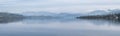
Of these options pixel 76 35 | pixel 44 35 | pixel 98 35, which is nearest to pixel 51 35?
pixel 44 35

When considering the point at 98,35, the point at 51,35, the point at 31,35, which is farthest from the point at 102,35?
the point at 31,35

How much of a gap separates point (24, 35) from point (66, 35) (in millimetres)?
5045

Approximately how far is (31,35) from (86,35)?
21.6 ft

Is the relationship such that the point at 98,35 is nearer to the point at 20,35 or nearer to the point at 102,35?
the point at 102,35

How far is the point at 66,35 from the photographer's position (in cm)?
3297

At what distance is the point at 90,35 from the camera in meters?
32.5

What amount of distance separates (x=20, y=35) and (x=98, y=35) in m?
9.29

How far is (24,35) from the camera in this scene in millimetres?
32875

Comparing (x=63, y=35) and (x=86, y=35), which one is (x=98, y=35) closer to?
(x=86, y=35)

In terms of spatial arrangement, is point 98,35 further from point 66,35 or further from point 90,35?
point 66,35

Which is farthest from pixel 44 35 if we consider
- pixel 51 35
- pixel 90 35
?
pixel 90 35

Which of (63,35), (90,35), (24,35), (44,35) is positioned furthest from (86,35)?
(24,35)

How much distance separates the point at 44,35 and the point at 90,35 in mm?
5541

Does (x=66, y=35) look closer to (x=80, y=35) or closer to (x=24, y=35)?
(x=80, y=35)
